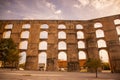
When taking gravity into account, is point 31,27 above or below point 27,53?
above

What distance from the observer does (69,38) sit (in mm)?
22656

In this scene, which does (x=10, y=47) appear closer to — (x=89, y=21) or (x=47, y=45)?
(x=47, y=45)

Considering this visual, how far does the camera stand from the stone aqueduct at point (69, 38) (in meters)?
20.9

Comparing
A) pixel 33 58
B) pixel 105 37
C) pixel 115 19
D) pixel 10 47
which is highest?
pixel 115 19

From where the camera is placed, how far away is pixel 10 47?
1833 centimetres

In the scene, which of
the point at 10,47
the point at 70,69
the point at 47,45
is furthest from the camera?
the point at 47,45

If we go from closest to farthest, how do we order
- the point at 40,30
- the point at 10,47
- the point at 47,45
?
the point at 10,47 → the point at 47,45 → the point at 40,30

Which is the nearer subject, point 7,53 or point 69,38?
point 7,53

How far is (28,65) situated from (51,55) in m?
4.18

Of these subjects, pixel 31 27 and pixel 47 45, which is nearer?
pixel 47 45

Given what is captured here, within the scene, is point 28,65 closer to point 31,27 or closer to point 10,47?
point 10,47

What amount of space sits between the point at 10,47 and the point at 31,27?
673cm

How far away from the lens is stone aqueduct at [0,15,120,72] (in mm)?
20859

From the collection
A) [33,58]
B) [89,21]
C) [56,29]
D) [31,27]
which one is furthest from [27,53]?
[89,21]
